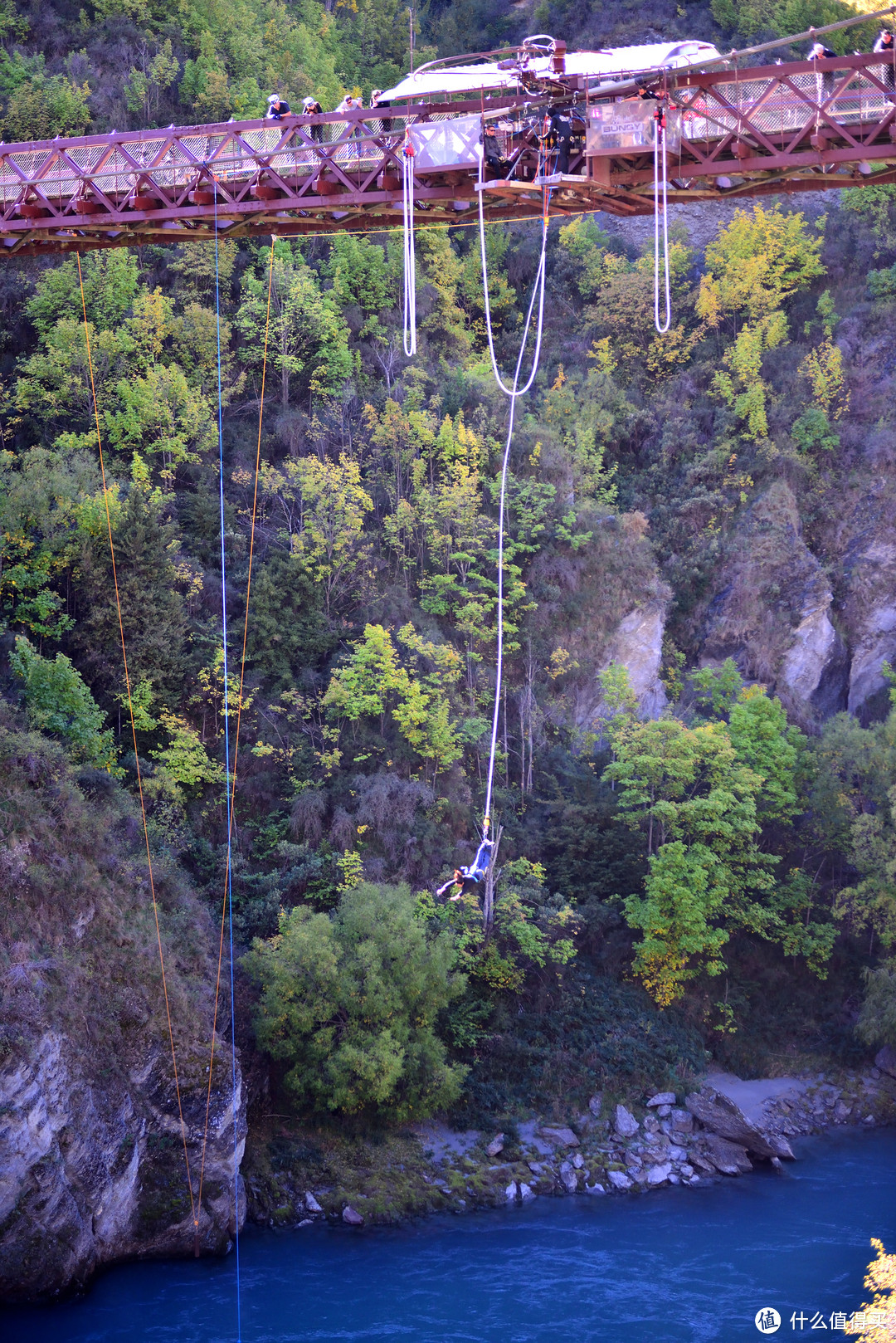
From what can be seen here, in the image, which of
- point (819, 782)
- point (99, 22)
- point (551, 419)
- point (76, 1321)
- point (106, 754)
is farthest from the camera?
point (99, 22)

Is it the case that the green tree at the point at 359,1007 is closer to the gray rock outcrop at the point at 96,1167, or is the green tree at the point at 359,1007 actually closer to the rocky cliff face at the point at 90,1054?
the rocky cliff face at the point at 90,1054

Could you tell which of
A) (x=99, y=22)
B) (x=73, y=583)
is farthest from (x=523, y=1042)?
(x=99, y=22)

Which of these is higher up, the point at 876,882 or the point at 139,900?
the point at 139,900

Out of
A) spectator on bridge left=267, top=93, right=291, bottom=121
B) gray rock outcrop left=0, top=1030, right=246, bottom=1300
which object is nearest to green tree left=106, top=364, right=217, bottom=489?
spectator on bridge left=267, top=93, right=291, bottom=121

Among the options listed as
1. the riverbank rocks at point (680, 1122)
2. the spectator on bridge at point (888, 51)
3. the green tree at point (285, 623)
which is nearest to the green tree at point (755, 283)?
the green tree at point (285, 623)

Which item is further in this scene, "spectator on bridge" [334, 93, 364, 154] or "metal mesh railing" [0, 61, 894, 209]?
"spectator on bridge" [334, 93, 364, 154]

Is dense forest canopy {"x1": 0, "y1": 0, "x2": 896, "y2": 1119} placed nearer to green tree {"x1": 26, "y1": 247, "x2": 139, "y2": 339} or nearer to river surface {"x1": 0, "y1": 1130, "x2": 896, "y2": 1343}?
green tree {"x1": 26, "y1": 247, "x2": 139, "y2": 339}

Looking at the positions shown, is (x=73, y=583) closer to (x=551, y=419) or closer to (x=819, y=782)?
(x=551, y=419)

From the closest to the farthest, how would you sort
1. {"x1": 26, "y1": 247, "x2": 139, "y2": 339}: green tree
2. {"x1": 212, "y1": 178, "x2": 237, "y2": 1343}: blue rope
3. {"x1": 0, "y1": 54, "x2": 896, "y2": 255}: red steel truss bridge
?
{"x1": 0, "y1": 54, "x2": 896, "y2": 255}: red steel truss bridge, {"x1": 212, "y1": 178, "x2": 237, "y2": 1343}: blue rope, {"x1": 26, "y1": 247, "x2": 139, "y2": 339}: green tree
